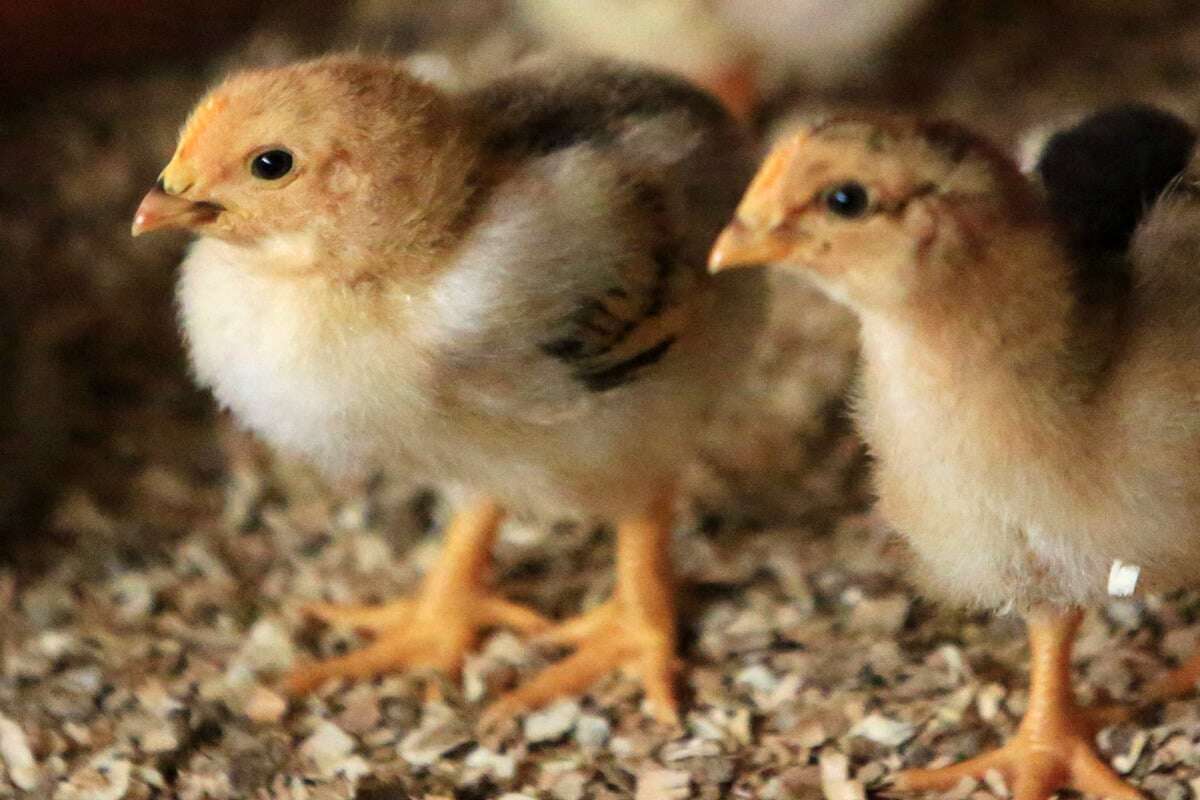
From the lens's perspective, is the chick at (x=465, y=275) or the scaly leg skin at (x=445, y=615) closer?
the chick at (x=465, y=275)

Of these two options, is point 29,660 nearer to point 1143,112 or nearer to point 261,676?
point 261,676


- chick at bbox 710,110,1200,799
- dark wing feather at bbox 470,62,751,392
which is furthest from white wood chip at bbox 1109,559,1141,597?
dark wing feather at bbox 470,62,751,392

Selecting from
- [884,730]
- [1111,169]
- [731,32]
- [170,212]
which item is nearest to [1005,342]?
[1111,169]

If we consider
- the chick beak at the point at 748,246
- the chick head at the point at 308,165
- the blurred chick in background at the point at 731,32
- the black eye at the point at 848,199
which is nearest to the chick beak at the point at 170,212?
the chick head at the point at 308,165

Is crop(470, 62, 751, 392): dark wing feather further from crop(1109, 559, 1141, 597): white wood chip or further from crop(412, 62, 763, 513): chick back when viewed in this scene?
crop(1109, 559, 1141, 597): white wood chip

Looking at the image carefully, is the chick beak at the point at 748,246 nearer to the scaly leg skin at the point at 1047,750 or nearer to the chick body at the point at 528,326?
A: the chick body at the point at 528,326
